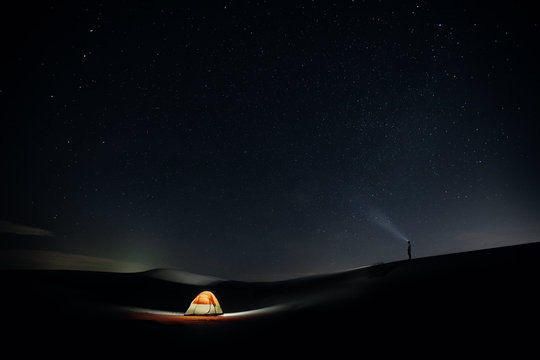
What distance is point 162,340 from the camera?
6730 mm

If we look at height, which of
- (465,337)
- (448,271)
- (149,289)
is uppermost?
(448,271)

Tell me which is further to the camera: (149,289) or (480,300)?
(149,289)

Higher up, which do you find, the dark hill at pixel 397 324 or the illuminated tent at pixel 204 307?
the dark hill at pixel 397 324

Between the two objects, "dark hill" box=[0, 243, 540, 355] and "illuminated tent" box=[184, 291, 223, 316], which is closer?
"dark hill" box=[0, 243, 540, 355]

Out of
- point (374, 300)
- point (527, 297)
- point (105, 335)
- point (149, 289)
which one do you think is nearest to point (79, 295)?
point (149, 289)

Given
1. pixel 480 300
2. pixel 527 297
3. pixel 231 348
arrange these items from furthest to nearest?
1. pixel 480 300
2. pixel 527 297
3. pixel 231 348

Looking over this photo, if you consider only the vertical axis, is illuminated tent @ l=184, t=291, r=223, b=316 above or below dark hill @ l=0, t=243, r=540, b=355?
below

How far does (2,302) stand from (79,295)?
9215mm

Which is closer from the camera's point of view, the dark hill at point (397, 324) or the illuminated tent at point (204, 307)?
the dark hill at point (397, 324)

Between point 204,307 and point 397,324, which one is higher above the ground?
point 397,324

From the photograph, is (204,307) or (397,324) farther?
(204,307)

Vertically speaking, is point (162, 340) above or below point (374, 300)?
below

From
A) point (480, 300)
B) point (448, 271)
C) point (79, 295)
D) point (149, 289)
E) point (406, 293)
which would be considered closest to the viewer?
point (480, 300)

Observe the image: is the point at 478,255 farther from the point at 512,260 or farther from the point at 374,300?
the point at 374,300
